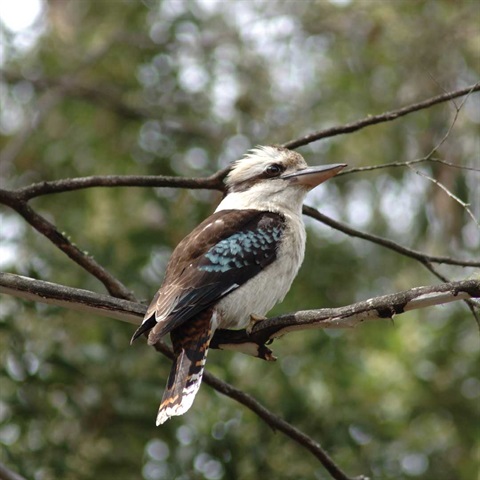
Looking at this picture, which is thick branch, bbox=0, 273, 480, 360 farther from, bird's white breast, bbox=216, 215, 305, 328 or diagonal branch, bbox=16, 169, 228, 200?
diagonal branch, bbox=16, 169, 228, 200

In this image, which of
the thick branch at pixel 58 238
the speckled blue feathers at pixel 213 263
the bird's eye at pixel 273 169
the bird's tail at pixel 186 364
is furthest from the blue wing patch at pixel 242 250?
the bird's eye at pixel 273 169

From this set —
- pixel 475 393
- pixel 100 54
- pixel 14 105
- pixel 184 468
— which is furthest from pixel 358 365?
pixel 14 105

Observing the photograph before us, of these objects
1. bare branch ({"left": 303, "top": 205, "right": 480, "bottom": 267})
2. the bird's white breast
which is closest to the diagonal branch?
the bird's white breast

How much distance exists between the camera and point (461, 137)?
6164mm

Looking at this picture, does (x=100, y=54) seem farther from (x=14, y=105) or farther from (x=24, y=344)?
(x=24, y=344)

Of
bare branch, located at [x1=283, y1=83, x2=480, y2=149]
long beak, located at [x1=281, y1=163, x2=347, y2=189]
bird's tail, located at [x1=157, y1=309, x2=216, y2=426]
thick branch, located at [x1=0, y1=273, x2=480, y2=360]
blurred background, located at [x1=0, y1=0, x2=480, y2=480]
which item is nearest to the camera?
thick branch, located at [x1=0, y1=273, x2=480, y2=360]

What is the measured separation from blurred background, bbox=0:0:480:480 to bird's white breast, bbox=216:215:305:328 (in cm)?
73

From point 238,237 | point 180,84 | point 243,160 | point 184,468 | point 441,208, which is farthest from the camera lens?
point 180,84

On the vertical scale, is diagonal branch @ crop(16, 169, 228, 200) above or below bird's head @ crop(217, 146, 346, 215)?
below

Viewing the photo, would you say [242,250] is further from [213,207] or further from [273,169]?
[213,207]

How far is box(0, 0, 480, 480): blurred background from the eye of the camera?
467cm

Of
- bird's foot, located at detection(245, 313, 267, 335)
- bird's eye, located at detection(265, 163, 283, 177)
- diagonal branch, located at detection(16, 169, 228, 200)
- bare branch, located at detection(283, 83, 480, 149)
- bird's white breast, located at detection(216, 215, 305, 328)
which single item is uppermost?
bird's eye, located at detection(265, 163, 283, 177)

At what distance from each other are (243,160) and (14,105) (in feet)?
A: 12.8

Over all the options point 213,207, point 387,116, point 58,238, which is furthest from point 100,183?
point 213,207
